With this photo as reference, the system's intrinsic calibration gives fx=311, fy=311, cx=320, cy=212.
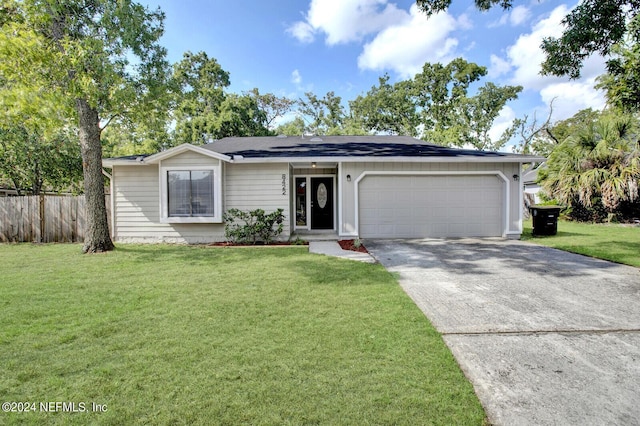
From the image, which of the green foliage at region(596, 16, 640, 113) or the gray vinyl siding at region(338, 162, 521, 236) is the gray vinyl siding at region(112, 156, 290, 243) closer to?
the gray vinyl siding at region(338, 162, 521, 236)

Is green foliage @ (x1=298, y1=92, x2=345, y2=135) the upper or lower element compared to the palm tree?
upper

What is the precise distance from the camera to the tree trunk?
771 cm

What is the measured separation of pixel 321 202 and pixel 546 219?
748 cm

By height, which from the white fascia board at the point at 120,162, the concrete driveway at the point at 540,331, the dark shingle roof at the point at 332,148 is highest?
the dark shingle roof at the point at 332,148

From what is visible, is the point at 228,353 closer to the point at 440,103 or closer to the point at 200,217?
the point at 200,217

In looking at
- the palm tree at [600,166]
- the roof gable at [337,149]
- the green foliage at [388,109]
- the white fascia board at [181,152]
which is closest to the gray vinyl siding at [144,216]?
the white fascia board at [181,152]

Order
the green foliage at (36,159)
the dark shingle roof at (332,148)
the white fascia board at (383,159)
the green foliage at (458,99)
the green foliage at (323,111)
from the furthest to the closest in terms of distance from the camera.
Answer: the green foliage at (323,111), the green foliage at (458,99), the green foliage at (36,159), the dark shingle roof at (332,148), the white fascia board at (383,159)

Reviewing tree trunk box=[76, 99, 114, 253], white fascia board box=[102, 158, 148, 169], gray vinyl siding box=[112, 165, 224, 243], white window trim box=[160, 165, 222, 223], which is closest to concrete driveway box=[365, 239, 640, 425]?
white window trim box=[160, 165, 222, 223]

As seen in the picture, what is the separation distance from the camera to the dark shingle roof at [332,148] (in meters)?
9.58

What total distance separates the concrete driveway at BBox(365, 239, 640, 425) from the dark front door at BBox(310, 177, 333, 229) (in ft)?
16.3

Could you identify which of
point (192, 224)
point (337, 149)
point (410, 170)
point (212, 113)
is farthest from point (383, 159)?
point (212, 113)

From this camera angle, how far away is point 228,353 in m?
2.67

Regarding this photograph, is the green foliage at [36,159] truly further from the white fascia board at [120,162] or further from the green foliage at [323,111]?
the green foliage at [323,111]

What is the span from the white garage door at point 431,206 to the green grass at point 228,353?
5.00 meters
